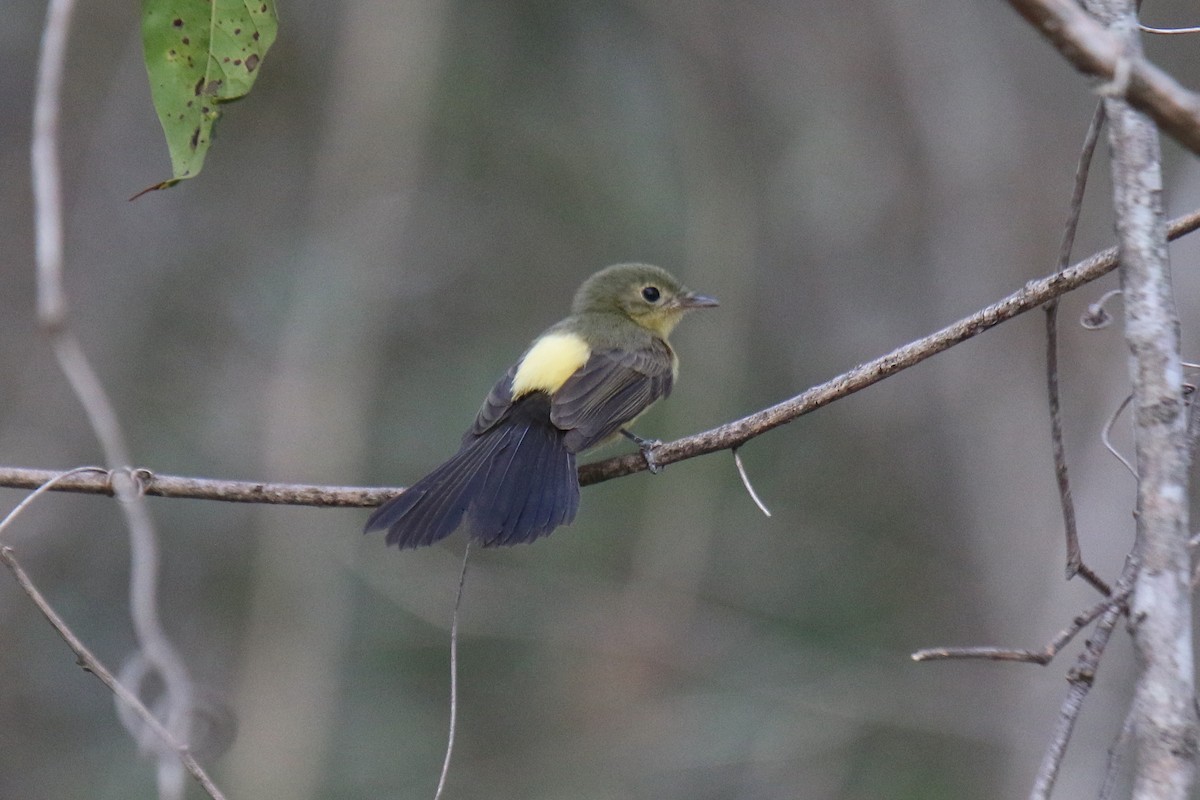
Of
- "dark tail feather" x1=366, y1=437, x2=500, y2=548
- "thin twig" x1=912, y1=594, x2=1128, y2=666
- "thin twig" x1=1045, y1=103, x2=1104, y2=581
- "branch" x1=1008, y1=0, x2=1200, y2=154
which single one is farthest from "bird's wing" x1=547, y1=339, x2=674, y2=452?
"branch" x1=1008, y1=0, x2=1200, y2=154

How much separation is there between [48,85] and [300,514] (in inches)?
209

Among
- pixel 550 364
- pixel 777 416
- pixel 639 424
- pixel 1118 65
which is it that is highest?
pixel 639 424

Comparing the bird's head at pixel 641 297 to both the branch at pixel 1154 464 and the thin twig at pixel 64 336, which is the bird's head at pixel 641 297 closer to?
the thin twig at pixel 64 336

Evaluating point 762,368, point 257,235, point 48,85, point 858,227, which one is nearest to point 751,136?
point 858,227

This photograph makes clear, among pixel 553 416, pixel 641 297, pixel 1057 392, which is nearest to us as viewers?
pixel 1057 392

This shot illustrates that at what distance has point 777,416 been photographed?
2.83 metres

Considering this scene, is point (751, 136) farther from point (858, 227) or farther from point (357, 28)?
point (357, 28)

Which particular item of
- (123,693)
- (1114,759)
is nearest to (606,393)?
(123,693)

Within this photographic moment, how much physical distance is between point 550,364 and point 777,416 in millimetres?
1923

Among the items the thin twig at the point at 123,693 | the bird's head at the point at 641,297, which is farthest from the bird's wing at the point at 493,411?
the thin twig at the point at 123,693

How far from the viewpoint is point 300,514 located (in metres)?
6.94

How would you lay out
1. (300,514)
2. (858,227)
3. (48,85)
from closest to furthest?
1. (48,85)
2. (300,514)
3. (858,227)

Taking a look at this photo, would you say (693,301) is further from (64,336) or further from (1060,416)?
(64,336)

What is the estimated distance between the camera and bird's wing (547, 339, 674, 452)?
427 centimetres
